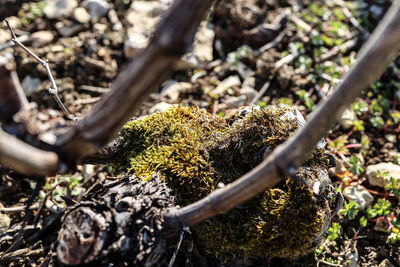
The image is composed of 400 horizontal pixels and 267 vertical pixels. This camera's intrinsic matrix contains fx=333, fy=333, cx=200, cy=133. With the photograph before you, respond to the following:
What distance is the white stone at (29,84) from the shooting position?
444 centimetres

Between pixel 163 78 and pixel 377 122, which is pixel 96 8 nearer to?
pixel 163 78

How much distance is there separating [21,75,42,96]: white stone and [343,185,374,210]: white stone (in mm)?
4043

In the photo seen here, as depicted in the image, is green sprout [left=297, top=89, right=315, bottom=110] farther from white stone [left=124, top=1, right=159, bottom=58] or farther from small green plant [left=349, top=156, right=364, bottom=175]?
white stone [left=124, top=1, right=159, bottom=58]

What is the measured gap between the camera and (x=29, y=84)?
449 cm

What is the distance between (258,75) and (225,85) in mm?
504

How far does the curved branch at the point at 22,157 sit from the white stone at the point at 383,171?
3.18 metres

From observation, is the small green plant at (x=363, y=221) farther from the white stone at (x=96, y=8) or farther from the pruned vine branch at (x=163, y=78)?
the white stone at (x=96, y=8)

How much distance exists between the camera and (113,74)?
4.78m

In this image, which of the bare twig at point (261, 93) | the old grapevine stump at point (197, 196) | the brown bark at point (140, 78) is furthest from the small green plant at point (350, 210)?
the brown bark at point (140, 78)

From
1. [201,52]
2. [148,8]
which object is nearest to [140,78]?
[201,52]

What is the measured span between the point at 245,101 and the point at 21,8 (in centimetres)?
387

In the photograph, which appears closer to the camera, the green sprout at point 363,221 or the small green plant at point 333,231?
the small green plant at point 333,231

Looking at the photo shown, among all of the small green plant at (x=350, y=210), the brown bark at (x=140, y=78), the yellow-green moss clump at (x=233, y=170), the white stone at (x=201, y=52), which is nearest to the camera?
the brown bark at (x=140, y=78)

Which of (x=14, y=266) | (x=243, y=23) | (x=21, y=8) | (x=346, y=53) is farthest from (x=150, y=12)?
(x=14, y=266)
